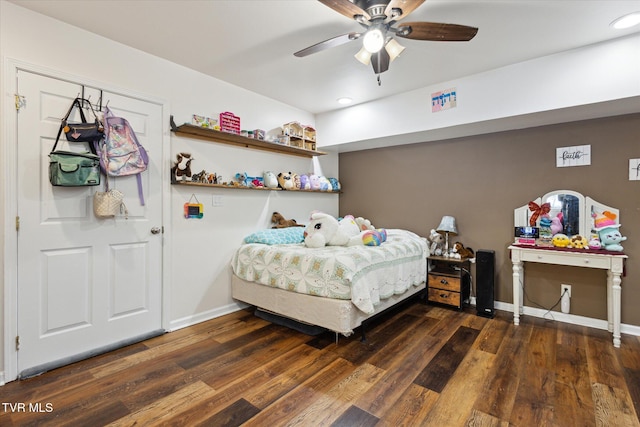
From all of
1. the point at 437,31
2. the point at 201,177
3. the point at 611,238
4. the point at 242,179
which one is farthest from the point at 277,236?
the point at 611,238

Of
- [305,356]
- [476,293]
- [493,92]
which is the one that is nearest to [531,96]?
[493,92]

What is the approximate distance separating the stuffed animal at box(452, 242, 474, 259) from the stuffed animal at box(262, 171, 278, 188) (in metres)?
2.25

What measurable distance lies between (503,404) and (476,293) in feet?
5.39

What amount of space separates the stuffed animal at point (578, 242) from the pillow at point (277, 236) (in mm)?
2629

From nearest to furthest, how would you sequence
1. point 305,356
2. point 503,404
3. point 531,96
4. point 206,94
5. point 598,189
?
point 503,404, point 305,356, point 531,96, point 598,189, point 206,94

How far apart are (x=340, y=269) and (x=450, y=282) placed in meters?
1.66

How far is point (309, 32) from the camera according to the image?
2275 mm

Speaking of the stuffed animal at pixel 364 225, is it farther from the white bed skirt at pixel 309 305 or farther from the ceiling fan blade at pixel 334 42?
the ceiling fan blade at pixel 334 42

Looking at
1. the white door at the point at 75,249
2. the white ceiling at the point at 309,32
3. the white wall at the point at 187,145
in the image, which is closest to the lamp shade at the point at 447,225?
the white ceiling at the point at 309,32

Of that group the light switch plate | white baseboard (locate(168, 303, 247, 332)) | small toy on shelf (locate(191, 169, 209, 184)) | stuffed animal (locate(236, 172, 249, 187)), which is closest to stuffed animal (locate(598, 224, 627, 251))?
the light switch plate

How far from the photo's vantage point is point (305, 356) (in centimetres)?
233

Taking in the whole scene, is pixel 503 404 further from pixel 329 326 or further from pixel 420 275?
pixel 420 275

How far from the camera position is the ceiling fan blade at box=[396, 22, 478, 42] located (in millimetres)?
1795

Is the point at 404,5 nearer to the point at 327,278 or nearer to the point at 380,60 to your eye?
the point at 380,60
